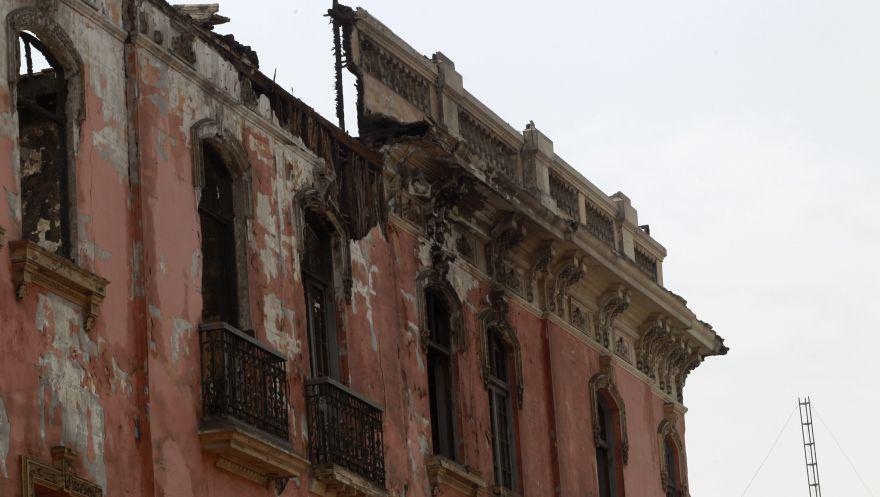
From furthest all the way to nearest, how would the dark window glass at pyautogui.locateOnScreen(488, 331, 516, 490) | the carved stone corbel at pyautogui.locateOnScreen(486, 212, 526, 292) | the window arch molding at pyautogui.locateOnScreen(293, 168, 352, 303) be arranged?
the carved stone corbel at pyautogui.locateOnScreen(486, 212, 526, 292) → the dark window glass at pyautogui.locateOnScreen(488, 331, 516, 490) → the window arch molding at pyautogui.locateOnScreen(293, 168, 352, 303)

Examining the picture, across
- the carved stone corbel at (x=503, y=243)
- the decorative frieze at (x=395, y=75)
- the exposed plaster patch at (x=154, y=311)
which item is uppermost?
the decorative frieze at (x=395, y=75)

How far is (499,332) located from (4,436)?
983cm

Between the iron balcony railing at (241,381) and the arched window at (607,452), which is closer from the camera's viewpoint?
the iron balcony railing at (241,381)

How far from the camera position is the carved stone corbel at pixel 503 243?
79.1 ft

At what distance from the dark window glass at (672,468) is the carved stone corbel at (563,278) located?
3.79 metres

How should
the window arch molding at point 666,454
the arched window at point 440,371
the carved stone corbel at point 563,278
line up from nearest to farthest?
the arched window at point 440,371 < the carved stone corbel at point 563,278 < the window arch molding at point 666,454

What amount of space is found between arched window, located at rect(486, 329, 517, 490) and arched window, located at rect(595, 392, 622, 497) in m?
2.34

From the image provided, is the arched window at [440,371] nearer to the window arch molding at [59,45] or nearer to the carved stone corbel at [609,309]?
the carved stone corbel at [609,309]

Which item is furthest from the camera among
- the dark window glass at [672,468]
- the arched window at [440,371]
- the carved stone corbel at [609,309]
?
the dark window glass at [672,468]

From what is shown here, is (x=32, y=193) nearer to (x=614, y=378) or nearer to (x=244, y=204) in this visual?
(x=244, y=204)

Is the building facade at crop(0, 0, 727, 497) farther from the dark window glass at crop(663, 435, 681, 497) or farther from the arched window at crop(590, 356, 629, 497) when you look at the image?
the dark window glass at crop(663, 435, 681, 497)

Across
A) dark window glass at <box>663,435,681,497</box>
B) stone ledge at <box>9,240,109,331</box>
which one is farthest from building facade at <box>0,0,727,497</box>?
dark window glass at <box>663,435,681,497</box>

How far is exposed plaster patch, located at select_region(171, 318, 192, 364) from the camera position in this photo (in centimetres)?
1733

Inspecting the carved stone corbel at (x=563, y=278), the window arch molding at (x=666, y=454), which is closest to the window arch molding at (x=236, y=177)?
the carved stone corbel at (x=563, y=278)
